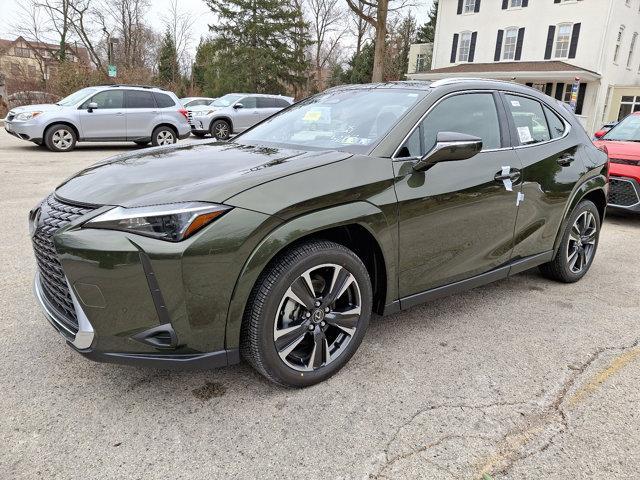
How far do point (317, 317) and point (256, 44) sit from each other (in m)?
42.6

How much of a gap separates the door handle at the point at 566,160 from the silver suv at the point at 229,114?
13906mm

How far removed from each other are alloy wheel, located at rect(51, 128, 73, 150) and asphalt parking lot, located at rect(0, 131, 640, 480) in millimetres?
10334

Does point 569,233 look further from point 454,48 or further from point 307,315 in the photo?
point 454,48

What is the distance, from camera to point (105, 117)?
12984mm

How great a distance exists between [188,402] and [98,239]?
0.96 meters

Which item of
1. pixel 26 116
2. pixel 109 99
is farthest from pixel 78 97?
pixel 26 116

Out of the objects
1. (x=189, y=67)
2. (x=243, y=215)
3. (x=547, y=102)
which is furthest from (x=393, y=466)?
(x=189, y=67)

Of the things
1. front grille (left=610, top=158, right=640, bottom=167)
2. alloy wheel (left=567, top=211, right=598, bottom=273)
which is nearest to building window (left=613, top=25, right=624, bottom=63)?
front grille (left=610, top=158, right=640, bottom=167)

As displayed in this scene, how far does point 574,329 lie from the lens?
11.8 feet

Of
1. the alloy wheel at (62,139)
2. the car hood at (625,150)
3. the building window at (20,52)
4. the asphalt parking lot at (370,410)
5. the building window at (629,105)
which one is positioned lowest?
the asphalt parking lot at (370,410)

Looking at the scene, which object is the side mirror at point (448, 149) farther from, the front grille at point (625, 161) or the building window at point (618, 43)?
the building window at point (618, 43)

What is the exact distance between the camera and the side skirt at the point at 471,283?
309 centimetres

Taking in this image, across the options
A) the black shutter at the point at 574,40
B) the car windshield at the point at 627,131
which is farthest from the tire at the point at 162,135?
the black shutter at the point at 574,40

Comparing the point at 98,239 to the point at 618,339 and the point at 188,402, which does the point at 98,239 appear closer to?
the point at 188,402
